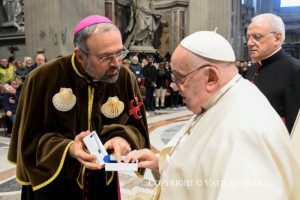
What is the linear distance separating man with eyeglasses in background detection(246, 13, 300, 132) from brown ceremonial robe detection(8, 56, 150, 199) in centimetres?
122

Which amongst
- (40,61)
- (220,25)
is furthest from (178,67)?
(220,25)

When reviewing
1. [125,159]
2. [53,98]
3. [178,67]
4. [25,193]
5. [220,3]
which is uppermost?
[220,3]

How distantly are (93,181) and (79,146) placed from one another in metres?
0.44

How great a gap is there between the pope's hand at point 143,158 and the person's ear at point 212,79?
54 centimetres

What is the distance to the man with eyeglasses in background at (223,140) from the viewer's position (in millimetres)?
1166

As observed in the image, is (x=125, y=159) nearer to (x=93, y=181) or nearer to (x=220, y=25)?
(x=93, y=181)

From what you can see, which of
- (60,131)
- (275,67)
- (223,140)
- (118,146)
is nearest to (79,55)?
(60,131)

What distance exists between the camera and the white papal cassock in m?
1.16

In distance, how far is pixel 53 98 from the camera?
Result: 2.02 m

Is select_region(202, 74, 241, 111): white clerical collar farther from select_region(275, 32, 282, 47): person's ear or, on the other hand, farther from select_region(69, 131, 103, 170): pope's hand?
select_region(275, 32, 282, 47): person's ear

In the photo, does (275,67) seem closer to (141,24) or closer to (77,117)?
(77,117)

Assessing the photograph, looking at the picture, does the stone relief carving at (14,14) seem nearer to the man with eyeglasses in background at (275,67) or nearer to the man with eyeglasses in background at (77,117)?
the man with eyeglasses in background at (275,67)

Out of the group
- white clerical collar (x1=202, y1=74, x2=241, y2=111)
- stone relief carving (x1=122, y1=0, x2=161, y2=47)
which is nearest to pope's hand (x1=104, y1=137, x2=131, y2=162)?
white clerical collar (x1=202, y1=74, x2=241, y2=111)

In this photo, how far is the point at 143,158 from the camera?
176 centimetres
